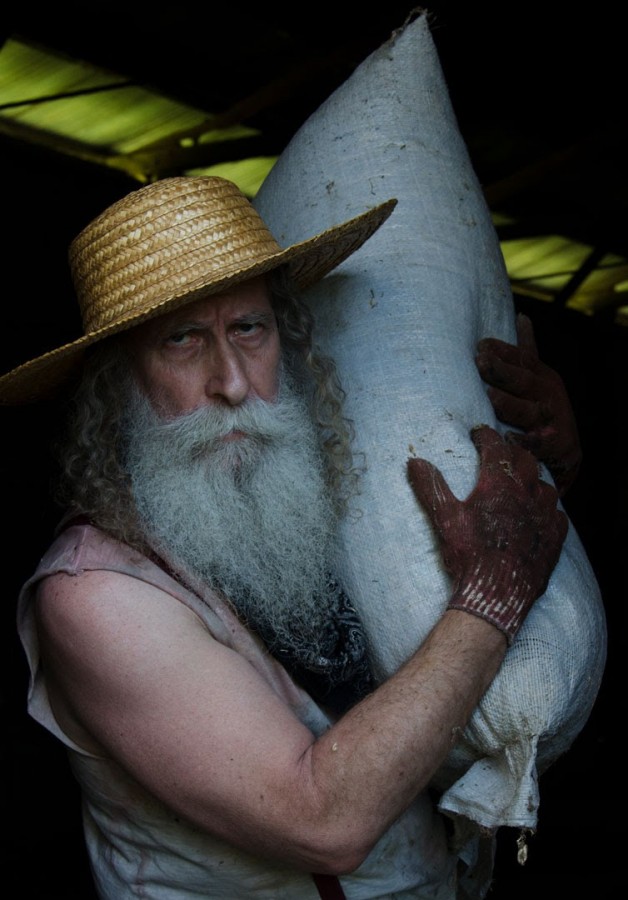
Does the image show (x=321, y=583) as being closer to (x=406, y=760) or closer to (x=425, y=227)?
(x=406, y=760)

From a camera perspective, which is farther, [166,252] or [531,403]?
[531,403]

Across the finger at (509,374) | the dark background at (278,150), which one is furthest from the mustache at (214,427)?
the dark background at (278,150)

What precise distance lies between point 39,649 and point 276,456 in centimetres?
55

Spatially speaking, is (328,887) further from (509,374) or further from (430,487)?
(509,374)

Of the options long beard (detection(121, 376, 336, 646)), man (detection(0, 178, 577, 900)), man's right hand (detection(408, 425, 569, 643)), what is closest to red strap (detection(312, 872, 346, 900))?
man (detection(0, 178, 577, 900))

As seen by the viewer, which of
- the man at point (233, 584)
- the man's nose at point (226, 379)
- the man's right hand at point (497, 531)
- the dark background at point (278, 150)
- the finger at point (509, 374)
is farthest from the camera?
the dark background at point (278, 150)

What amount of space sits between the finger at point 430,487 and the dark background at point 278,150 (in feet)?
6.95

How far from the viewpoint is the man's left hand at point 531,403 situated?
226cm

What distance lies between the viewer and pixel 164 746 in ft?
5.95

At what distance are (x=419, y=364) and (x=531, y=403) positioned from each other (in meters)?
0.28

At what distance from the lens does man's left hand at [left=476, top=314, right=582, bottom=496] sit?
2256 mm

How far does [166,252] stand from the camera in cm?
200

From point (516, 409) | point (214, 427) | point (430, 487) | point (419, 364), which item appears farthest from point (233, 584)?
point (516, 409)

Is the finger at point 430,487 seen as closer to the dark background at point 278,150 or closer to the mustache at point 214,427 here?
the mustache at point 214,427
